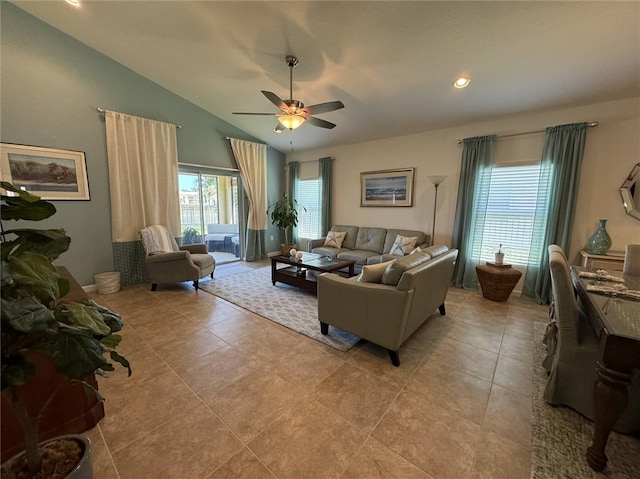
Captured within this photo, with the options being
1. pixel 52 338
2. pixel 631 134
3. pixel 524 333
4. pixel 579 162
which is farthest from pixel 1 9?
pixel 631 134

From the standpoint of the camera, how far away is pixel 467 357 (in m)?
2.28

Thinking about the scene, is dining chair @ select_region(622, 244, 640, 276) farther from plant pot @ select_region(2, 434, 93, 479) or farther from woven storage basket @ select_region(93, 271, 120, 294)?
woven storage basket @ select_region(93, 271, 120, 294)

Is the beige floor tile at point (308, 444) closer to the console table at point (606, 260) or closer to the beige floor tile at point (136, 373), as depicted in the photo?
the beige floor tile at point (136, 373)

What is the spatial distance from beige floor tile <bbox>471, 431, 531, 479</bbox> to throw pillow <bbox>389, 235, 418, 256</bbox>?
9.72 feet

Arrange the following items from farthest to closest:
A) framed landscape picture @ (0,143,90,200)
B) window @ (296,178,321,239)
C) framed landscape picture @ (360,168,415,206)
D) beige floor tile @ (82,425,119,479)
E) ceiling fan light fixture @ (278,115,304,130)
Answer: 1. window @ (296,178,321,239)
2. framed landscape picture @ (360,168,415,206)
3. framed landscape picture @ (0,143,90,200)
4. ceiling fan light fixture @ (278,115,304,130)
5. beige floor tile @ (82,425,119,479)

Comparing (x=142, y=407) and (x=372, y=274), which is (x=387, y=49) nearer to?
(x=372, y=274)

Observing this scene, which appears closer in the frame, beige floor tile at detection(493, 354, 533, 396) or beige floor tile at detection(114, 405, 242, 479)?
beige floor tile at detection(114, 405, 242, 479)

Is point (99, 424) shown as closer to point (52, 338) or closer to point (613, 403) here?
point (52, 338)

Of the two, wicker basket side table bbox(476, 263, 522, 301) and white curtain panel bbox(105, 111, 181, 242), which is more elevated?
white curtain panel bbox(105, 111, 181, 242)

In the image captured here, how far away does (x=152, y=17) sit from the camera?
2766 millimetres

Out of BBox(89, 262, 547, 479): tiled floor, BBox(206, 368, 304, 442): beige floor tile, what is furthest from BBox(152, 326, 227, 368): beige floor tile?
BBox(206, 368, 304, 442): beige floor tile

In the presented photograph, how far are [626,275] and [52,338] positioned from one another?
363 cm

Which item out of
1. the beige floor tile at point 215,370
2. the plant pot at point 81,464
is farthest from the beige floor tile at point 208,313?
the plant pot at point 81,464

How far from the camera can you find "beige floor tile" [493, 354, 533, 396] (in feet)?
6.28
